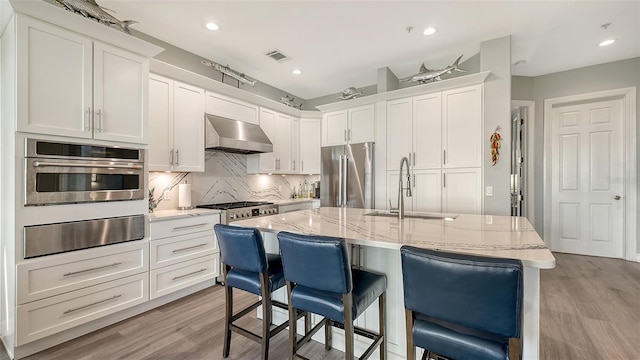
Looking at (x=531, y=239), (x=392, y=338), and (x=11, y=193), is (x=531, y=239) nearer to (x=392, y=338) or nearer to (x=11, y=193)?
(x=392, y=338)

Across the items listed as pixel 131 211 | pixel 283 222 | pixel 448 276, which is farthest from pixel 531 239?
pixel 131 211

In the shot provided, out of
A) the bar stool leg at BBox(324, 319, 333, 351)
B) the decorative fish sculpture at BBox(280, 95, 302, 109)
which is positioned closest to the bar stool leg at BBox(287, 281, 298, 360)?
the bar stool leg at BBox(324, 319, 333, 351)

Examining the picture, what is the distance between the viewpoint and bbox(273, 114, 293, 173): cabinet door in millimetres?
4430

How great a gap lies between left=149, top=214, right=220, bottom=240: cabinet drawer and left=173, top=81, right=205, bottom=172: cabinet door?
0.62 meters

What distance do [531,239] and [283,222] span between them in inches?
59.6

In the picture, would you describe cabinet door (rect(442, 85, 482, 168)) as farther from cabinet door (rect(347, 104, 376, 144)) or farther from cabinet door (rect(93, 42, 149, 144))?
cabinet door (rect(93, 42, 149, 144))

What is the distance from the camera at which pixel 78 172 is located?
2.11 metres

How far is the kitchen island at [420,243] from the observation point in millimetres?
1271

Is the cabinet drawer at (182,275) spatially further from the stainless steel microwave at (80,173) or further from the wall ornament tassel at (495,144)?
the wall ornament tassel at (495,144)

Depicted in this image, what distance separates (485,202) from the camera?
3207mm

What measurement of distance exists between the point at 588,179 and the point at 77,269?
A: 648 cm

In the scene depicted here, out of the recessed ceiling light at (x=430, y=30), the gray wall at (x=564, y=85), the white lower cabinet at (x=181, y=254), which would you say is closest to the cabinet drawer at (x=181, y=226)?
the white lower cabinet at (x=181, y=254)

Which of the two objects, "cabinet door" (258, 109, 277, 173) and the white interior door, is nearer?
the white interior door

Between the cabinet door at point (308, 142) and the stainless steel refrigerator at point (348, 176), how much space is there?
372 millimetres
